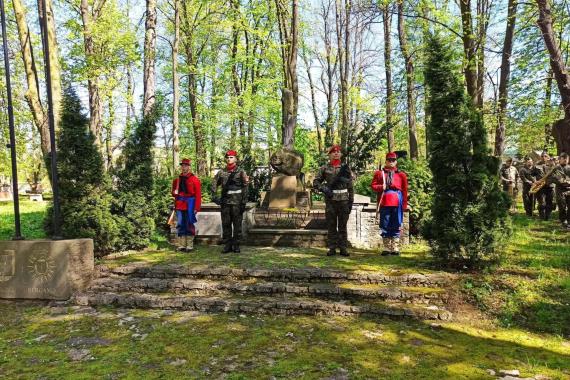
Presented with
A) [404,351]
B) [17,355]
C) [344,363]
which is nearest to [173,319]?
[17,355]

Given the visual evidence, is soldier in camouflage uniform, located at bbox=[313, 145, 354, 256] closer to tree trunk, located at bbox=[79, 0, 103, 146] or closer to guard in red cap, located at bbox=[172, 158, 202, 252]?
guard in red cap, located at bbox=[172, 158, 202, 252]

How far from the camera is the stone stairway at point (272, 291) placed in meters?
5.05

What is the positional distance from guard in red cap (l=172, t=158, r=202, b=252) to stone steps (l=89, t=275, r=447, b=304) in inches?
74.5

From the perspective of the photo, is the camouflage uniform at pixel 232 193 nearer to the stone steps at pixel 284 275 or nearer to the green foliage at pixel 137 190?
the stone steps at pixel 284 275

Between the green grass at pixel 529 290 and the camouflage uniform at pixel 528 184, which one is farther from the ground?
the camouflage uniform at pixel 528 184

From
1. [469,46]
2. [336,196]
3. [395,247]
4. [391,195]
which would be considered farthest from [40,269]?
[469,46]

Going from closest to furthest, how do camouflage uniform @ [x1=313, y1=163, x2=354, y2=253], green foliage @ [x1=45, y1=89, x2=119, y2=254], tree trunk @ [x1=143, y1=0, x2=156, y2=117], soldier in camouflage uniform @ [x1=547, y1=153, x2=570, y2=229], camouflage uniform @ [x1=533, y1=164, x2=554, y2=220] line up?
1. green foliage @ [x1=45, y1=89, x2=119, y2=254]
2. camouflage uniform @ [x1=313, y1=163, x2=354, y2=253]
3. soldier in camouflage uniform @ [x1=547, y1=153, x2=570, y2=229]
4. camouflage uniform @ [x1=533, y1=164, x2=554, y2=220]
5. tree trunk @ [x1=143, y1=0, x2=156, y2=117]

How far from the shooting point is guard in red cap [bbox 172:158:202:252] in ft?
26.0

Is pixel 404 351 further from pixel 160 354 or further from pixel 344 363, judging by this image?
pixel 160 354

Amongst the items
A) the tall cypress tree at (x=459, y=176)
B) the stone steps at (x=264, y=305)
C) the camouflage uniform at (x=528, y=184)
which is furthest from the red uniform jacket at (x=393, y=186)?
the camouflage uniform at (x=528, y=184)

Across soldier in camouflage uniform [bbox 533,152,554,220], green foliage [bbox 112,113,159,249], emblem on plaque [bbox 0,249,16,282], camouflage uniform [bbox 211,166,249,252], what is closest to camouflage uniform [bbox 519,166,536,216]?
soldier in camouflage uniform [bbox 533,152,554,220]

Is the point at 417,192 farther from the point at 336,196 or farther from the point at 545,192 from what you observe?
the point at 545,192

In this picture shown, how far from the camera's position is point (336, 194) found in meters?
7.13

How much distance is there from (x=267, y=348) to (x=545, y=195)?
1024 cm
